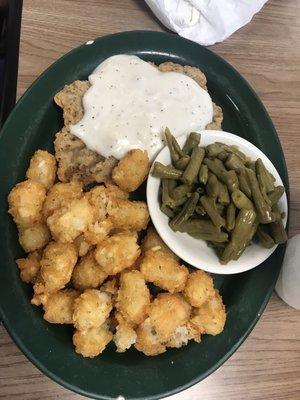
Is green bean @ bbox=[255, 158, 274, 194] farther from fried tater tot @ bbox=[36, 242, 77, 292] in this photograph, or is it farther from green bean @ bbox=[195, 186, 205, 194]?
fried tater tot @ bbox=[36, 242, 77, 292]

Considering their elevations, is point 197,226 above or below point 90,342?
above

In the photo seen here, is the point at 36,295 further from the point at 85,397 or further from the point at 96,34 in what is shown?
the point at 96,34

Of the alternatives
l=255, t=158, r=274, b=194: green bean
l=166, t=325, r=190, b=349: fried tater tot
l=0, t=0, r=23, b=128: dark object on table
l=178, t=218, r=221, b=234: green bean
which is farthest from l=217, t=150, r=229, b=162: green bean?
l=0, t=0, r=23, b=128: dark object on table

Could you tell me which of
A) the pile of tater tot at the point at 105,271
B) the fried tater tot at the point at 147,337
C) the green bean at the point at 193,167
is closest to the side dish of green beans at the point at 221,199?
the green bean at the point at 193,167

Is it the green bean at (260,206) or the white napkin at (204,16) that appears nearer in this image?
the green bean at (260,206)

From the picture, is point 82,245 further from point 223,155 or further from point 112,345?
point 223,155

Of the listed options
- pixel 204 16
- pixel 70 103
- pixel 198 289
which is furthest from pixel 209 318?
pixel 204 16

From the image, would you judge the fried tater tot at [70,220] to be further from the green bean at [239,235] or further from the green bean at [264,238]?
the green bean at [264,238]
